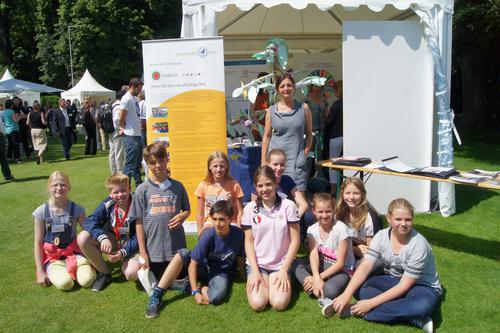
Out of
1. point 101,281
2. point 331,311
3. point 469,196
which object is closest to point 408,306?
point 331,311

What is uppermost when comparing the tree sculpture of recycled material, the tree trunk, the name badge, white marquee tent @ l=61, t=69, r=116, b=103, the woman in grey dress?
the tree trunk

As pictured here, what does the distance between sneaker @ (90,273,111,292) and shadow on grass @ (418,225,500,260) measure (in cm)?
314

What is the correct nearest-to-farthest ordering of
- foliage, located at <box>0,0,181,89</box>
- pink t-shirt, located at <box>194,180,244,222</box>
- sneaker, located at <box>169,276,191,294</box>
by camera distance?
1. sneaker, located at <box>169,276,191,294</box>
2. pink t-shirt, located at <box>194,180,244,222</box>
3. foliage, located at <box>0,0,181,89</box>

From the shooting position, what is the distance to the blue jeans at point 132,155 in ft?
21.9

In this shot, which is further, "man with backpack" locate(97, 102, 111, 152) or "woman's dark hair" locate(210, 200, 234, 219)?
"man with backpack" locate(97, 102, 111, 152)

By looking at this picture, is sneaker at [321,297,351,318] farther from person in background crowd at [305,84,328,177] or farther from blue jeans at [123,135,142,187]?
blue jeans at [123,135,142,187]

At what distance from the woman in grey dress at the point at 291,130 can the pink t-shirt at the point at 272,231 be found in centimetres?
81

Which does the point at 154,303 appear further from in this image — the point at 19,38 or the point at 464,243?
the point at 19,38

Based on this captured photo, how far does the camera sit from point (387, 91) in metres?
5.34

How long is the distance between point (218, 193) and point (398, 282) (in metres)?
1.66

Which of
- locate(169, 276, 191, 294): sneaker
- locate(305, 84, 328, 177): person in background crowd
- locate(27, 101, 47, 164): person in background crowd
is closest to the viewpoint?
locate(169, 276, 191, 294): sneaker

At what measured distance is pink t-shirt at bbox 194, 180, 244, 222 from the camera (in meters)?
4.05

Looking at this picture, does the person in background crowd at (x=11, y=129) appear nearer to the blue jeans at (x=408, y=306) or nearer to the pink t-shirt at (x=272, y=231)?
the pink t-shirt at (x=272, y=231)

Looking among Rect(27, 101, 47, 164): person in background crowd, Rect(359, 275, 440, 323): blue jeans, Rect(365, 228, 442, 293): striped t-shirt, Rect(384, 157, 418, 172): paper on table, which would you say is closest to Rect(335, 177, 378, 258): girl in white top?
Rect(365, 228, 442, 293): striped t-shirt
